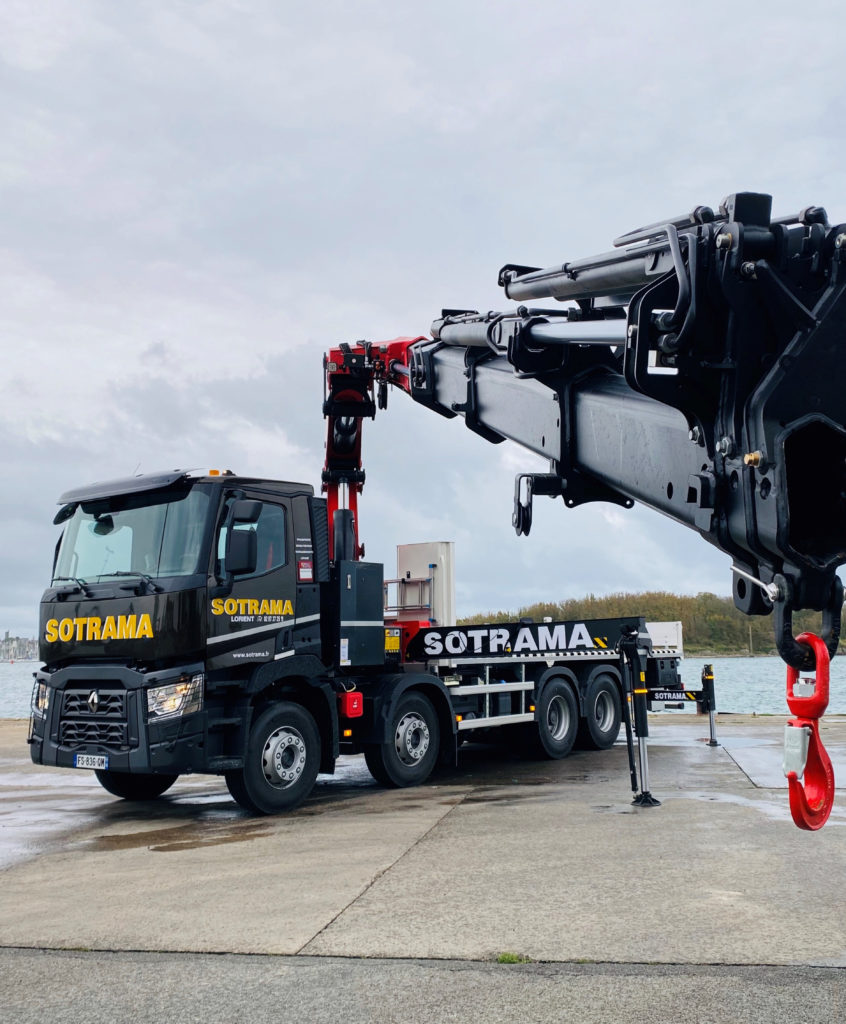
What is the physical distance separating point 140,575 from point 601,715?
7.81 metres

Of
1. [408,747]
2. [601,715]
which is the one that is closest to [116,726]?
[408,747]

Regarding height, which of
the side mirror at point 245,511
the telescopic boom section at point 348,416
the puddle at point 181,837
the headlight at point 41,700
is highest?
the telescopic boom section at point 348,416

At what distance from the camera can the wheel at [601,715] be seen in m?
14.6

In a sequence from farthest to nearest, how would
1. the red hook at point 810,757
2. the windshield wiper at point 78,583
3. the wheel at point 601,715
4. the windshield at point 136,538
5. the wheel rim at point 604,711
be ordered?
the wheel rim at point 604,711 → the wheel at point 601,715 → the windshield wiper at point 78,583 → the windshield at point 136,538 → the red hook at point 810,757

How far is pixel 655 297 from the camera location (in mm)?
4180

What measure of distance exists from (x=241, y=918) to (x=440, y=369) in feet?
14.2

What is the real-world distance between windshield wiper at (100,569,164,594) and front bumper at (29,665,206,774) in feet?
2.34

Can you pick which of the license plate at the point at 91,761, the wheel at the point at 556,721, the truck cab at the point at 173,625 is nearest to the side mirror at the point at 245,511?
the truck cab at the point at 173,625

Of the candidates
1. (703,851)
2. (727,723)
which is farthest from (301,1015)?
(727,723)

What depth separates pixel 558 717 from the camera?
1426 centimetres

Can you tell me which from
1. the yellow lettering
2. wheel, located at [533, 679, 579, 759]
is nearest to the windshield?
the yellow lettering

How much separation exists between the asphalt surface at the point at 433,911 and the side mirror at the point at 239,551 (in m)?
2.24

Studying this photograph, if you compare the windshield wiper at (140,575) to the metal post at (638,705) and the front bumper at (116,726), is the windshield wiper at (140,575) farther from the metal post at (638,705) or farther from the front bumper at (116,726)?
the metal post at (638,705)

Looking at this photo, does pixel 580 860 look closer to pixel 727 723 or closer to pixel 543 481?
pixel 543 481
